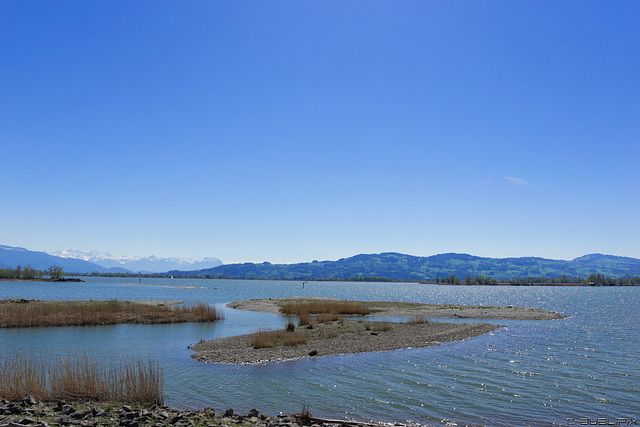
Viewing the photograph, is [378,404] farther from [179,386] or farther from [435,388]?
[179,386]

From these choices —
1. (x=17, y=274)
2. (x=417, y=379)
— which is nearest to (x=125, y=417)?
(x=417, y=379)

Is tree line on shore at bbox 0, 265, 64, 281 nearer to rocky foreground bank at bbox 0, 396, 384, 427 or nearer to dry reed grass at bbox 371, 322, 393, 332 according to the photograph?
dry reed grass at bbox 371, 322, 393, 332

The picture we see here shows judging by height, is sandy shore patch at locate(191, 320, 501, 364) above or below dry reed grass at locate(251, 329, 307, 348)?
below

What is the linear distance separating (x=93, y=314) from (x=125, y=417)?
3274 centimetres

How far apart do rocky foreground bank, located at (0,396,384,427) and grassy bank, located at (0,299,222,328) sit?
94.9 feet

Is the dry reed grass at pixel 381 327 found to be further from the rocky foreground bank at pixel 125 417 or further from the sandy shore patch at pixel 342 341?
the rocky foreground bank at pixel 125 417

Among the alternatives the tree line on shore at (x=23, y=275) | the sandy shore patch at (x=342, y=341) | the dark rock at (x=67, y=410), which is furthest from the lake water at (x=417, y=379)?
the tree line on shore at (x=23, y=275)

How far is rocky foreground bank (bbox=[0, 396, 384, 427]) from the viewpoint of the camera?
40.9 ft

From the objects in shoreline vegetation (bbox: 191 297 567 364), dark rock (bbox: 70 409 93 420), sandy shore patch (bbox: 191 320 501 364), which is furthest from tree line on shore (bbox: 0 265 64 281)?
dark rock (bbox: 70 409 93 420)

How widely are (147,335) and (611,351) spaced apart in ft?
124

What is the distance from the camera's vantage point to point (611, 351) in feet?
99.8

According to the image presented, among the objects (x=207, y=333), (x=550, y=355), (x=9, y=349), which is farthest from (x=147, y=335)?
(x=550, y=355)

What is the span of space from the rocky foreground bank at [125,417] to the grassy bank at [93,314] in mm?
28918

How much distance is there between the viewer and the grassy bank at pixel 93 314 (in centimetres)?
3831
